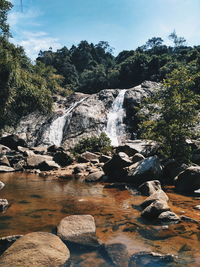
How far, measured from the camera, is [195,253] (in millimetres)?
4590

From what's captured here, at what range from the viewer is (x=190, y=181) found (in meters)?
9.75

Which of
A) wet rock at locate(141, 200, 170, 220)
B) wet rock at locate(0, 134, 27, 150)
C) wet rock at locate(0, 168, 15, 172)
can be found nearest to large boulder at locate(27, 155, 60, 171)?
wet rock at locate(0, 168, 15, 172)

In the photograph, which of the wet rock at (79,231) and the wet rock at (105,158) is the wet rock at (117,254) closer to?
the wet rock at (79,231)

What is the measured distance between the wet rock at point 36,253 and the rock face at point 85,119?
20418mm

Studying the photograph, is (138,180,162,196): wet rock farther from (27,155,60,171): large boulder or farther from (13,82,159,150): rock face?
(13,82,159,150): rock face

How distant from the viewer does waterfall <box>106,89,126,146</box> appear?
26.3m

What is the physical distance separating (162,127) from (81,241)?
29.2 ft

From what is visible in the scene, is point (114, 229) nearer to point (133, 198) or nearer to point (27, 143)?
point (133, 198)

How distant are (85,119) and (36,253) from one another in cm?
2383

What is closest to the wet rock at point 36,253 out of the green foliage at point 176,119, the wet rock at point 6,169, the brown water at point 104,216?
the brown water at point 104,216

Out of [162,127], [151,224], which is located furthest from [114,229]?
[162,127]

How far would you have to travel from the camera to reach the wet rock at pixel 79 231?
4811mm

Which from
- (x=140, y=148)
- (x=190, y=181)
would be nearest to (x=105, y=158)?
(x=140, y=148)

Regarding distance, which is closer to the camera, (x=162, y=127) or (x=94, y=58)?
(x=162, y=127)
